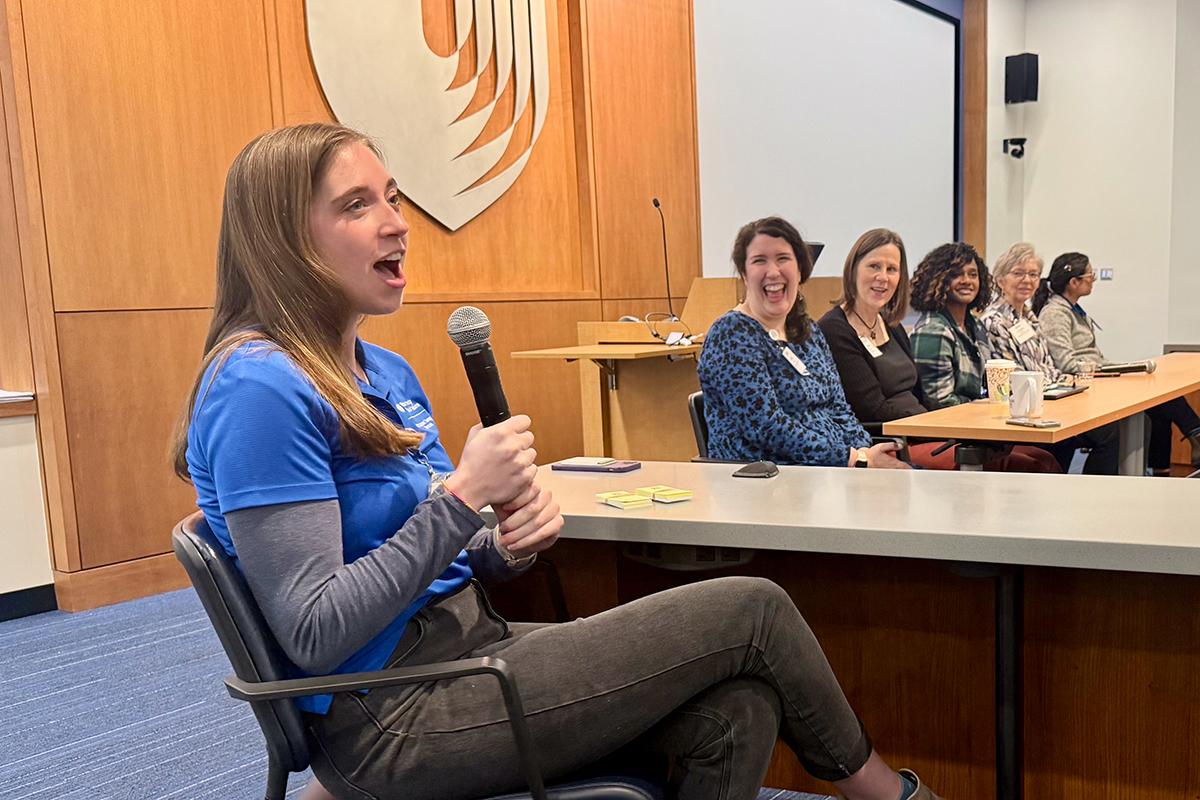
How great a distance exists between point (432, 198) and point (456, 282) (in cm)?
44

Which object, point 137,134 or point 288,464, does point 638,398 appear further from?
point 288,464

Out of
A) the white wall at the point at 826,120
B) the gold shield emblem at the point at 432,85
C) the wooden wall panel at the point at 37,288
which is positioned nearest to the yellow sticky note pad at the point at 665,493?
the wooden wall panel at the point at 37,288

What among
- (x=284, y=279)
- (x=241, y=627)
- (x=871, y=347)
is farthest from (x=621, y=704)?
(x=871, y=347)

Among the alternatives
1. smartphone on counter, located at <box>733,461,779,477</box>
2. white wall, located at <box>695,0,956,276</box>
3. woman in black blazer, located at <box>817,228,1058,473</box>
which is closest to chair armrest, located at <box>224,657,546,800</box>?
smartphone on counter, located at <box>733,461,779,477</box>

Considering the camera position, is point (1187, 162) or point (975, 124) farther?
point (975, 124)

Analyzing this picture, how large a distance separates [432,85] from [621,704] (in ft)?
15.0

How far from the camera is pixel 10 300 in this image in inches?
147

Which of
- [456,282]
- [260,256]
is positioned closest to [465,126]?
[456,282]

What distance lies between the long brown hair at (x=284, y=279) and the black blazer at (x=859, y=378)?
2.58m

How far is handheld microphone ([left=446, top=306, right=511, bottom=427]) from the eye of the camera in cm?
134

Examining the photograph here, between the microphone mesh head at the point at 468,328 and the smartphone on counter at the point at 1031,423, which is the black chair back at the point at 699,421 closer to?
the smartphone on counter at the point at 1031,423

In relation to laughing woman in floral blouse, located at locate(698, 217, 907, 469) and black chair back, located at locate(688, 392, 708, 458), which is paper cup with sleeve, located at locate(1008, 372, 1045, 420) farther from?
black chair back, located at locate(688, 392, 708, 458)

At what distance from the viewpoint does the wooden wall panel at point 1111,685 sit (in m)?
1.49

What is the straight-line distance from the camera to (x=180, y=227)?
4.03 meters
